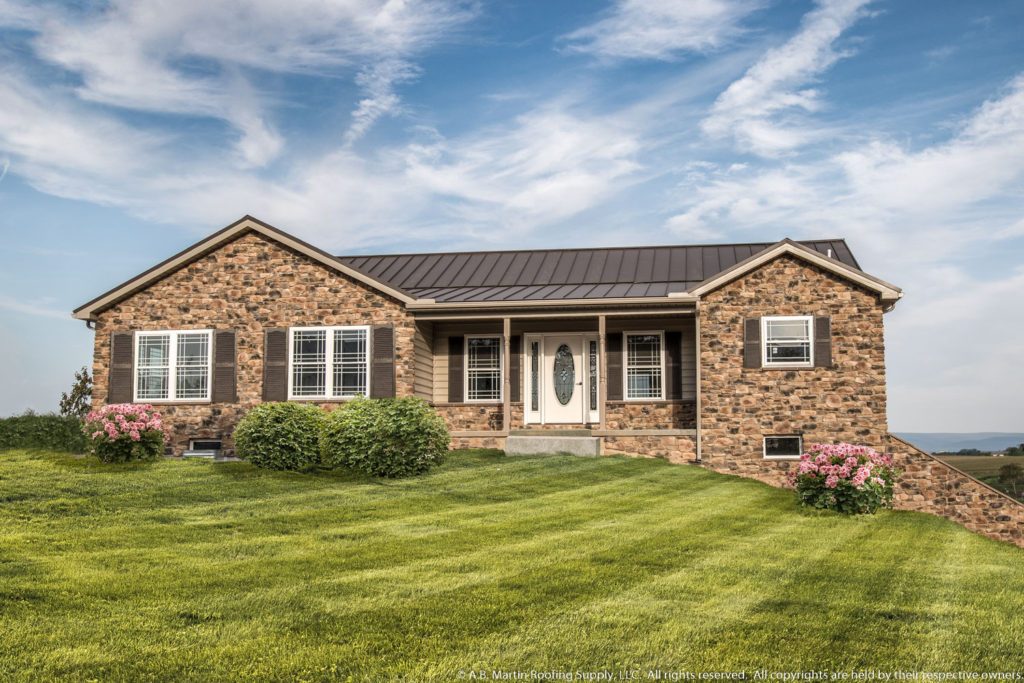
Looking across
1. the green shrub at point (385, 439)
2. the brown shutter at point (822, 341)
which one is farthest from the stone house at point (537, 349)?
the green shrub at point (385, 439)

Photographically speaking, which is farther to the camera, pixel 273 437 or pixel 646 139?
pixel 646 139

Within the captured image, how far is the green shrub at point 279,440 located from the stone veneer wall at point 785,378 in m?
7.16

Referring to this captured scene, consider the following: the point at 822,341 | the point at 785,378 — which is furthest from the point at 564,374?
the point at 822,341

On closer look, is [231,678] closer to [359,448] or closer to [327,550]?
[327,550]

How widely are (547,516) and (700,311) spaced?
7.41m

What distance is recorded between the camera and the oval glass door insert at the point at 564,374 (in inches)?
749

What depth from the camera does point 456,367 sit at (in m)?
19.3

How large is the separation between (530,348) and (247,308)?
569 centimetres

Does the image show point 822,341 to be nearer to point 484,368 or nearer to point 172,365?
point 484,368

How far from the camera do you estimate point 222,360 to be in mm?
18172

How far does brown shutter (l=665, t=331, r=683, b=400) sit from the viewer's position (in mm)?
18297

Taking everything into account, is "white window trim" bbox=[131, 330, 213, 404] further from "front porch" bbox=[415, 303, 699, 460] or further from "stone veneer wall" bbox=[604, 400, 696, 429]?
"stone veneer wall" bbox=[604, 400, 696, 429]

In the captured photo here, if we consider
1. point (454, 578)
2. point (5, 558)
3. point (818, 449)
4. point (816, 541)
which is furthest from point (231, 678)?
point (818, 449)

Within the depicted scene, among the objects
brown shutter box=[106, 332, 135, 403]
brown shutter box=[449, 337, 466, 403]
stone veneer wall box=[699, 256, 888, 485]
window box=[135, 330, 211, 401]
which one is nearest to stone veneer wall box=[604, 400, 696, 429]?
stone veneer wall box=[699, 256, 888, 485]
